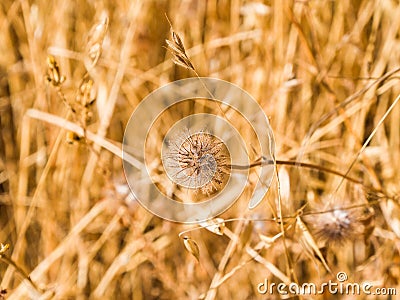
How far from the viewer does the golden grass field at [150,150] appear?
0.82 metres

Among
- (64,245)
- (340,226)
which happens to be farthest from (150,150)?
(340,226)

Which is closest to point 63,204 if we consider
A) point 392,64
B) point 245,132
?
point 245,132

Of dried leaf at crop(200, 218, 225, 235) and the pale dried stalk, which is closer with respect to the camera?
dried leaf at crop(200, 218, 225, 235)

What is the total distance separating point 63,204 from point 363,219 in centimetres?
59

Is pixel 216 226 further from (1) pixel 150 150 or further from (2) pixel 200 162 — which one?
(1) pixel 150 150

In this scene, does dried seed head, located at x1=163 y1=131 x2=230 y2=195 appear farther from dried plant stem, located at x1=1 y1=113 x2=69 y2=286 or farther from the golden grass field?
dried plant stem, located at x1=1 y1=113 x2=69 y2=286
